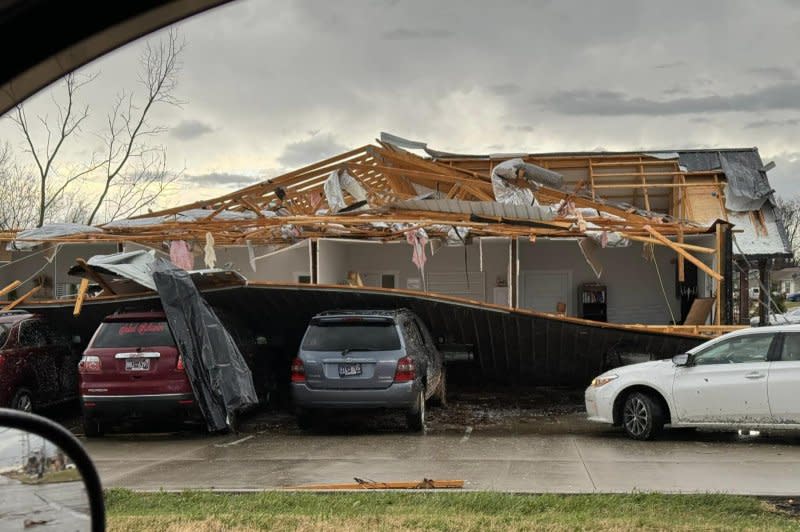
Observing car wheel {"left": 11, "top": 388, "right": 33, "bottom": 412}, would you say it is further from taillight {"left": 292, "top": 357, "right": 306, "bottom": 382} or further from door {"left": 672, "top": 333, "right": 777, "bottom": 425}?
door {"left": 672, "top": 333, "right": 777, "bottom": 425}

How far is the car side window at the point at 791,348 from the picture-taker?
1245 centimetres

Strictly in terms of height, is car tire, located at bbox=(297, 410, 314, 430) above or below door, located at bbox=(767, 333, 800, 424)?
below

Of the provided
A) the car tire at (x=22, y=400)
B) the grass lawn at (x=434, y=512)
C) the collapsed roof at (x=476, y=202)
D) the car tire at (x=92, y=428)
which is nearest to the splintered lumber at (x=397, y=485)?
the grass lawn at (x=434, y=512)

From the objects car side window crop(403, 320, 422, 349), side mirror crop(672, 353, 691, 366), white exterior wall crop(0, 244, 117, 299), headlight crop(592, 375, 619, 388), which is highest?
white exterior wall crop(0, 244, 117, 299)

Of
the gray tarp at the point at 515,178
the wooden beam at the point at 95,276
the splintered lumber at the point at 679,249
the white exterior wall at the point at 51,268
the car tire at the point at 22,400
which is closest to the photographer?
the car tire at the point at 22,400

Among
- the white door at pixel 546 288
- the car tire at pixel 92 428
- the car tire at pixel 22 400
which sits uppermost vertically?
the white door at pixel 546 288

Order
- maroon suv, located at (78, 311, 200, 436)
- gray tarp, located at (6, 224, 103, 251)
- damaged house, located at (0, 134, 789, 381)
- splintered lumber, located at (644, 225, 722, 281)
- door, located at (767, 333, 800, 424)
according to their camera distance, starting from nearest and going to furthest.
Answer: door, located at (767, 333, 800, 424) → maroon suv, located at (78, 311, 200, 436) → damaged house, located at (0, 134, 789, 381) → splintered lumber, located at (644, 225, 722, 281) → gray tarp, located at (6, 224, 103, 251)

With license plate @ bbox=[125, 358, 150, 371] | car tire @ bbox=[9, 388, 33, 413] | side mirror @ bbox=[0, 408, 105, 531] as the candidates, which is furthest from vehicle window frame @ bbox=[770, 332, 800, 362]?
side mirror @ bbox=[0, 408, 105, 531]

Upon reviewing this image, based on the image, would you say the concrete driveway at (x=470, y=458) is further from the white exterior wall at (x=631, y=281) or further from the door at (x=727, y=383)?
the white exterior wall at (x=631, y=281)

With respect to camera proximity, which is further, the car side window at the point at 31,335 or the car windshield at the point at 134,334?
the car side window at the point at 31,335

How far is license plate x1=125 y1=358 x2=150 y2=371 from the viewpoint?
13672 millimetres

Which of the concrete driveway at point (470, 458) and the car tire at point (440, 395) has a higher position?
the car tire at point (440, 395)

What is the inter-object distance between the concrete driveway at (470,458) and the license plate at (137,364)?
1.05 metres

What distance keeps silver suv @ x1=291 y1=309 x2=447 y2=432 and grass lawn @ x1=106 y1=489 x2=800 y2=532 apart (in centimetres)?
449
